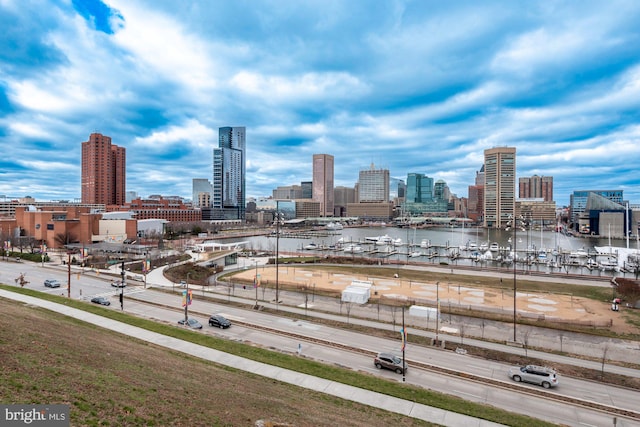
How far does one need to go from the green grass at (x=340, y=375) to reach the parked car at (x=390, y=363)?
6.14 feet

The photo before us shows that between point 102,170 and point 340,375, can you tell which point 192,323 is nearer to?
point 340,375

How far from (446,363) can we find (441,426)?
848cm

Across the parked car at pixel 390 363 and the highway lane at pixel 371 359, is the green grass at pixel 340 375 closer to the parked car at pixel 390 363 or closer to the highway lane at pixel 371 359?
the highway lane at pixel 371 359

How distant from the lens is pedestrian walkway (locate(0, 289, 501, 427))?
15.9m

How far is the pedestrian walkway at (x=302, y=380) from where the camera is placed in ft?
52.2

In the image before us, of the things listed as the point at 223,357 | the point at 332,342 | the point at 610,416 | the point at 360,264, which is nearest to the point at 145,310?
the point at 223,357

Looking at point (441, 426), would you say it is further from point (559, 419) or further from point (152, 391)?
point (152, 391)

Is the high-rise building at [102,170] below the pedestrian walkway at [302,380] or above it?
above

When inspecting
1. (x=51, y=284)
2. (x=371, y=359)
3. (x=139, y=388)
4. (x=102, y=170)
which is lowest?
(x=371, y=359)

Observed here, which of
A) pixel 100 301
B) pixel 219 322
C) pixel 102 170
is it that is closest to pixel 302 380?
pixel 219 322

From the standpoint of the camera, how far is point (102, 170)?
167000 mm

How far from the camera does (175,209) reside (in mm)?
182250
